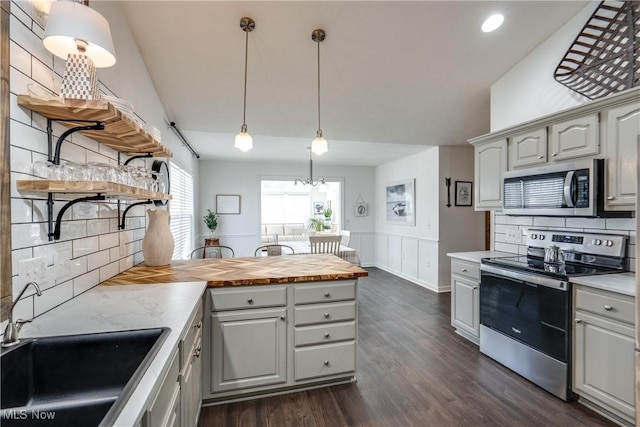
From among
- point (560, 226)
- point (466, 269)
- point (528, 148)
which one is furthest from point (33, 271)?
point (560, 226)

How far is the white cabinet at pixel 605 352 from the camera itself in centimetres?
175

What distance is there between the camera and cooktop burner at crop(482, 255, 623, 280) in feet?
6.89

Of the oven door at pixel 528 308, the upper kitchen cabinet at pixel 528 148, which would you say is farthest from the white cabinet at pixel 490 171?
the oven door at pixel 528 308

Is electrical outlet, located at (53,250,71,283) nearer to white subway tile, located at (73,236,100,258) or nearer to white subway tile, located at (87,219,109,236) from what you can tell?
white subway tile, located at (73,236,100,258)

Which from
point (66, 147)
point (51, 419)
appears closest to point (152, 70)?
point (66, 147)

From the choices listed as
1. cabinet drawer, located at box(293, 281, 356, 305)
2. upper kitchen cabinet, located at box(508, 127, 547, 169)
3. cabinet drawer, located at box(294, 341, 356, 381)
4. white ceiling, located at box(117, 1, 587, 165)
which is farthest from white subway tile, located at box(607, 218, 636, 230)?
cabinet drawer, located at box(294, 341, 356, 381)

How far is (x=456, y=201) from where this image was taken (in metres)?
4.94

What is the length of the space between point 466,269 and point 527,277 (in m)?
0.73

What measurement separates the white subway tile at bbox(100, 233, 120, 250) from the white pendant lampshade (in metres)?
1.02

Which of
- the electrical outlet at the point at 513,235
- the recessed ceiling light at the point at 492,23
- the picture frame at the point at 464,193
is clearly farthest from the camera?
the picture frame at the point at 464,193

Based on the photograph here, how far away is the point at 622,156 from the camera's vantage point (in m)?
2.01

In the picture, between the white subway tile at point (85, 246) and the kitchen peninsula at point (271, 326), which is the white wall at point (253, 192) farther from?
the white subway tile at point (85, 246)

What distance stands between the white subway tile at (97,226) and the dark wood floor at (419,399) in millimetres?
1358

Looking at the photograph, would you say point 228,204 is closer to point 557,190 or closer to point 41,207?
point 41,207
